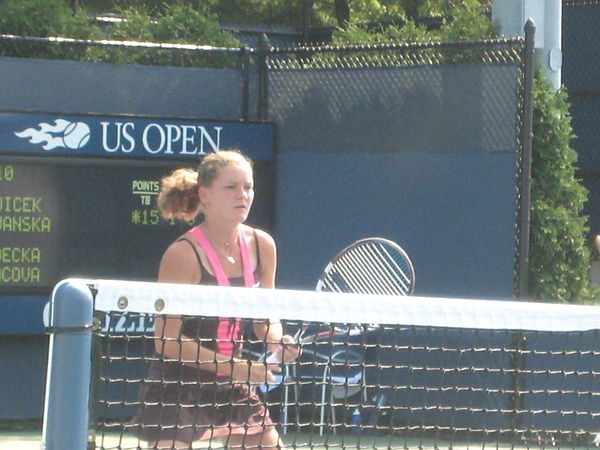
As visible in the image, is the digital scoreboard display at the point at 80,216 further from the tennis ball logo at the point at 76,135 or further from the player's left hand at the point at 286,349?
the player's left hand at the point at 286,349

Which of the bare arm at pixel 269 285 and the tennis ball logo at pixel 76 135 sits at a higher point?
the tennis ball logo at pixel 76 135

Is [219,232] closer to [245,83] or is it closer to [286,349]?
[286,349]

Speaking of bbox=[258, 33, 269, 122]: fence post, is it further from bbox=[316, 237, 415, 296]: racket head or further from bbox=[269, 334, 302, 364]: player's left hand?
bbox=[269, 334, 302, 364]: player's left hand

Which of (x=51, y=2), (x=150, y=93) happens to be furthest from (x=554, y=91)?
(x=51, y=2)

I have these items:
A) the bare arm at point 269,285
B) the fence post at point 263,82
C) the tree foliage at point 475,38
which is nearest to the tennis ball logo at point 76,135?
the tree foliage at point 475,38

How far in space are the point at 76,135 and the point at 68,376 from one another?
4843 mm

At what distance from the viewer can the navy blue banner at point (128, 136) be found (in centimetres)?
761

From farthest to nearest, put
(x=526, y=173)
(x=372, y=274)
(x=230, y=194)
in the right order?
(x=526, y=173)
(x=372, y=274)
(x=230, y=194)

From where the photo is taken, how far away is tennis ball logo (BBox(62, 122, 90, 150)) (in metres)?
7.71

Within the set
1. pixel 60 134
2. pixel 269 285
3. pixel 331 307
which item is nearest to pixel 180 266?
pixel 269 285

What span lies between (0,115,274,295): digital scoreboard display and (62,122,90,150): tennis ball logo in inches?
Result: 0.9

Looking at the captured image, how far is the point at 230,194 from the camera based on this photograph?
4199 mm

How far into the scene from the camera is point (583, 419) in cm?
733

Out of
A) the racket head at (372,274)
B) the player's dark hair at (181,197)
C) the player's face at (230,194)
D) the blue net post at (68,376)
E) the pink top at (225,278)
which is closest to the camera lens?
the blue net post at (68,376)
